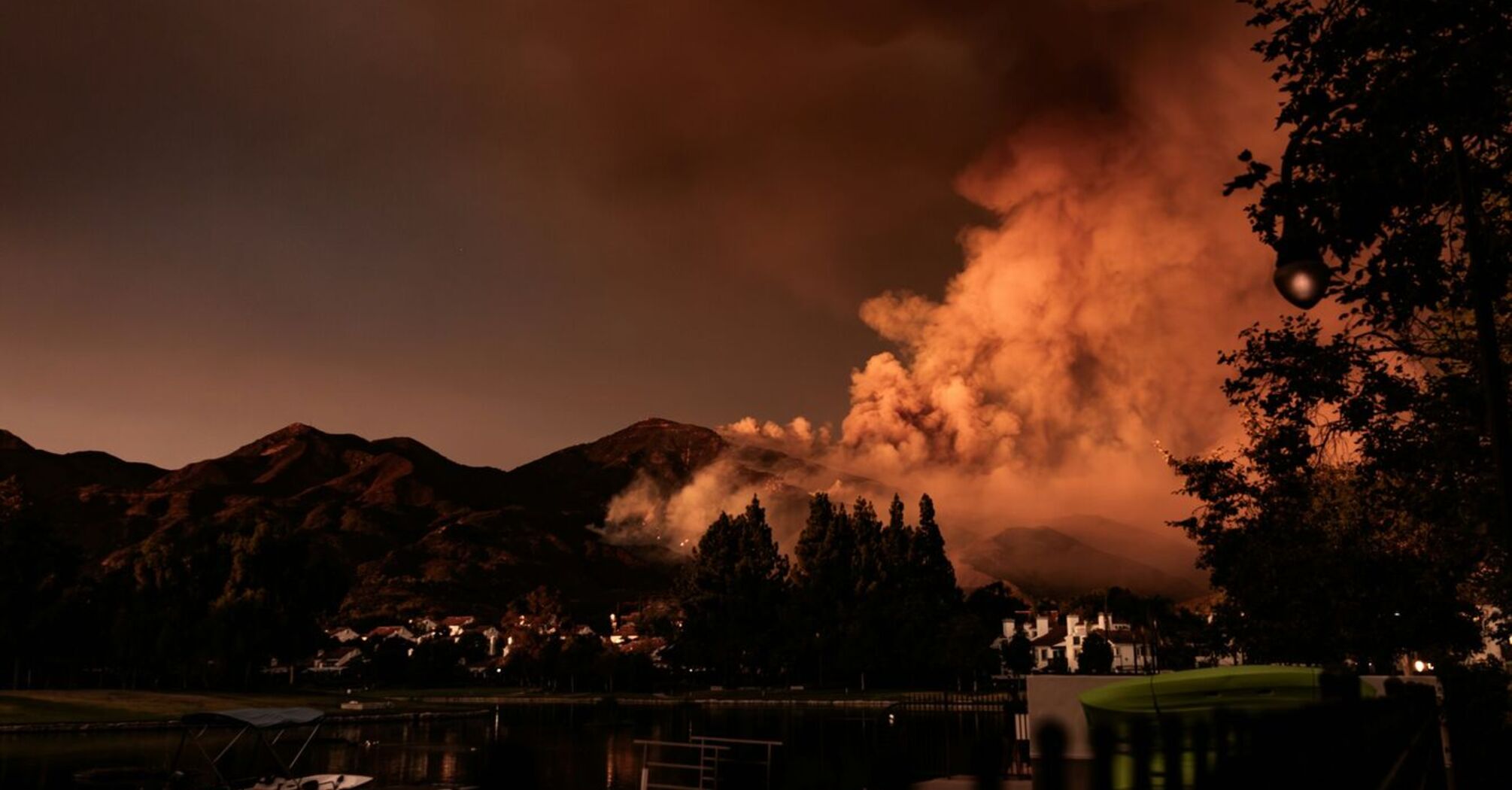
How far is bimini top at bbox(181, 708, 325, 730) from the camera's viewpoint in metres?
37.4

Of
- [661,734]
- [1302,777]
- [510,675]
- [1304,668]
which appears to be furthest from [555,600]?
[1302,777]

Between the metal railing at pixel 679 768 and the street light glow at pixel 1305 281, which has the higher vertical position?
the street light glow at pixel 1305 281

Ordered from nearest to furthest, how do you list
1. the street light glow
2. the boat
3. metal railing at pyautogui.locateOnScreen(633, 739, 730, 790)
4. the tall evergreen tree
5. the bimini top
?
the street light glow
the boat
metal railing at pyautogui.locateOnScreen(633, 739, 730, 790)
the bimini top
the tall evergreen tree

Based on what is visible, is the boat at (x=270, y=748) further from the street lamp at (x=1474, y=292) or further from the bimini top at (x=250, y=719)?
the street lamp at (x=1474, y=292)

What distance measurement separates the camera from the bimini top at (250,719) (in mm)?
37438

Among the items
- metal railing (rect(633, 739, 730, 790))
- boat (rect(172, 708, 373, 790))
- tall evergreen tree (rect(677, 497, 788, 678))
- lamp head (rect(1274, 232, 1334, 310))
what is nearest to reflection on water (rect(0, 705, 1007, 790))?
metal railing (rect(633, 739, 730, 790))

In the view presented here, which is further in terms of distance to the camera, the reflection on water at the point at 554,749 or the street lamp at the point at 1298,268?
the reflection on water at the point at 554,749

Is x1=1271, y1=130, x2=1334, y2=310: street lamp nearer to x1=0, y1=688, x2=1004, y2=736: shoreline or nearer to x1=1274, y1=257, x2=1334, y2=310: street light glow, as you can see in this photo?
x1=1274, y1=257, x2=1334, y2=310: street light glow

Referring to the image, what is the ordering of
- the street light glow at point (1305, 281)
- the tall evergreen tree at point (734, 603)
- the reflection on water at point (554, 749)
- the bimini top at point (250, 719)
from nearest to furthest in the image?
the street light glow at point (1305, 281) < the bimini top at point (250, 719) < the reflection on water at point (554, 749) < the tall evergreen tree at point (734, 603)

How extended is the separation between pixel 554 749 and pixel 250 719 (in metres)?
27.7

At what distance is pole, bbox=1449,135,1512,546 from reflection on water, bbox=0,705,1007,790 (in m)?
23.9

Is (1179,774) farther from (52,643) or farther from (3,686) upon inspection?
(3,686)

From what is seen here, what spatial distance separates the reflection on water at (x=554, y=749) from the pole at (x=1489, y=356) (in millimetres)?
23861

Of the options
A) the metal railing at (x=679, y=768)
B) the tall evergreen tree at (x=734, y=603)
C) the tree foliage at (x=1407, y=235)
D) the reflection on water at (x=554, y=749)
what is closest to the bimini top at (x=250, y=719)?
the reflection on water at (x=554, y=749)
